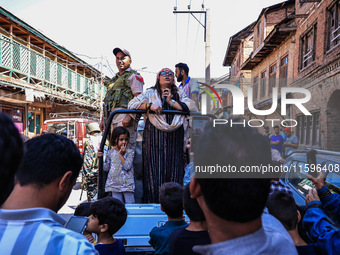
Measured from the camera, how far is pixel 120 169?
346cm

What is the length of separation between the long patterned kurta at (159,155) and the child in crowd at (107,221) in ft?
3.52

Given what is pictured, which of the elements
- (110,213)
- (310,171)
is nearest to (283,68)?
(310,171)

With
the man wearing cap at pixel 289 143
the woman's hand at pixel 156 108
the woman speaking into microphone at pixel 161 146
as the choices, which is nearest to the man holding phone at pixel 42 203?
the woman's hand at pixel 156 108

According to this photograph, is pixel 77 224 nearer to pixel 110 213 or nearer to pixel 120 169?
pixel 110 213

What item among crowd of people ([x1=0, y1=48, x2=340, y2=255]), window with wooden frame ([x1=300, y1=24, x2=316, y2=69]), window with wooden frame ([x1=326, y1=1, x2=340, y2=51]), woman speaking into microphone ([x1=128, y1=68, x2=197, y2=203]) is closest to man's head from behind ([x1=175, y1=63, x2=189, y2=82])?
woman speaking into microphone ([x1=128, y1=68, x2=197, y2=203])

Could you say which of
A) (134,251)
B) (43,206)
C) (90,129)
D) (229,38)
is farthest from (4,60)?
(229,38)

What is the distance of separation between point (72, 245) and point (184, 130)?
2.47 m

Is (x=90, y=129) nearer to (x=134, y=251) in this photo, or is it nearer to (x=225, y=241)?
(x=134, y=251)

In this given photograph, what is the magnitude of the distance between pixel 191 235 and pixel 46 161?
0.89 meters

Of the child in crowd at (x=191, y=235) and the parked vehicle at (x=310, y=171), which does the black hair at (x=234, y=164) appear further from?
the parked vehicle at (x=310, y=171)

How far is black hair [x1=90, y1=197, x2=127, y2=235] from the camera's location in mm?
2129

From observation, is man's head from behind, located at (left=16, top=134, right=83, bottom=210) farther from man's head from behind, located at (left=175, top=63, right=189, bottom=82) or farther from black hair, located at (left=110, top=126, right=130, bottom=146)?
man's head from behind, located at (left=175, top=63, right=189, bottom=82)

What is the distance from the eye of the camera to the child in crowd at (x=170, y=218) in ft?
7.03

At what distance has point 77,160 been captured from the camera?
1.32m
